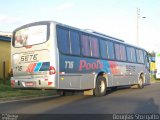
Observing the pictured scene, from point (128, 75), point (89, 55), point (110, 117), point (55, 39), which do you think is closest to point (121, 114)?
point (110, 117)

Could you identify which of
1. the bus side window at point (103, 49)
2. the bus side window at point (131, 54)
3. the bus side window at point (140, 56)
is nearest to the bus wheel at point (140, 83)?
the bus side window at point (140, 56)

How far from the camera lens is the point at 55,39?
13.4 metres

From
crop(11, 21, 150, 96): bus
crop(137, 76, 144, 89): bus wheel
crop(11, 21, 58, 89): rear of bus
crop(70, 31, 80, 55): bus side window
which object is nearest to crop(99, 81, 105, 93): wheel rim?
crop(11, 21, 150, 96): bus

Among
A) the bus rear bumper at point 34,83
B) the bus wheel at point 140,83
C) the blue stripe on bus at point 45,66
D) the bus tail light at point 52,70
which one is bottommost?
the bus wheel at point 140,83

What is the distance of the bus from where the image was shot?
13.4m

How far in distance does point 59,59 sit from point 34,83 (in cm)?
142

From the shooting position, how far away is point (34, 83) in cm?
1359

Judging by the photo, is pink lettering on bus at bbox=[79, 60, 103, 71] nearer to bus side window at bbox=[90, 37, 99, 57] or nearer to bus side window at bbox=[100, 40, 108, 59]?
bus side window at bbox=[90, 37, 99, 57]

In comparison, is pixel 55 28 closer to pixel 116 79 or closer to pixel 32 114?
pixel 32 114

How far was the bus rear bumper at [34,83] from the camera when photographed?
1309cm

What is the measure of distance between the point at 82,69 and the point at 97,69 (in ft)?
5.40

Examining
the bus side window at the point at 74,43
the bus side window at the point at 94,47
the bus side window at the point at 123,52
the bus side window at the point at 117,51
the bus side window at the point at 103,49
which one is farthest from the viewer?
the bus side window at the point at 123,52

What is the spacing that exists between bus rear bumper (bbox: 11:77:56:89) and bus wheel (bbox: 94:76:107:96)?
3699mm

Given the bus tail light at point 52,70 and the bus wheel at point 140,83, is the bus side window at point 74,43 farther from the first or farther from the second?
the bus wheel at point 140,83
